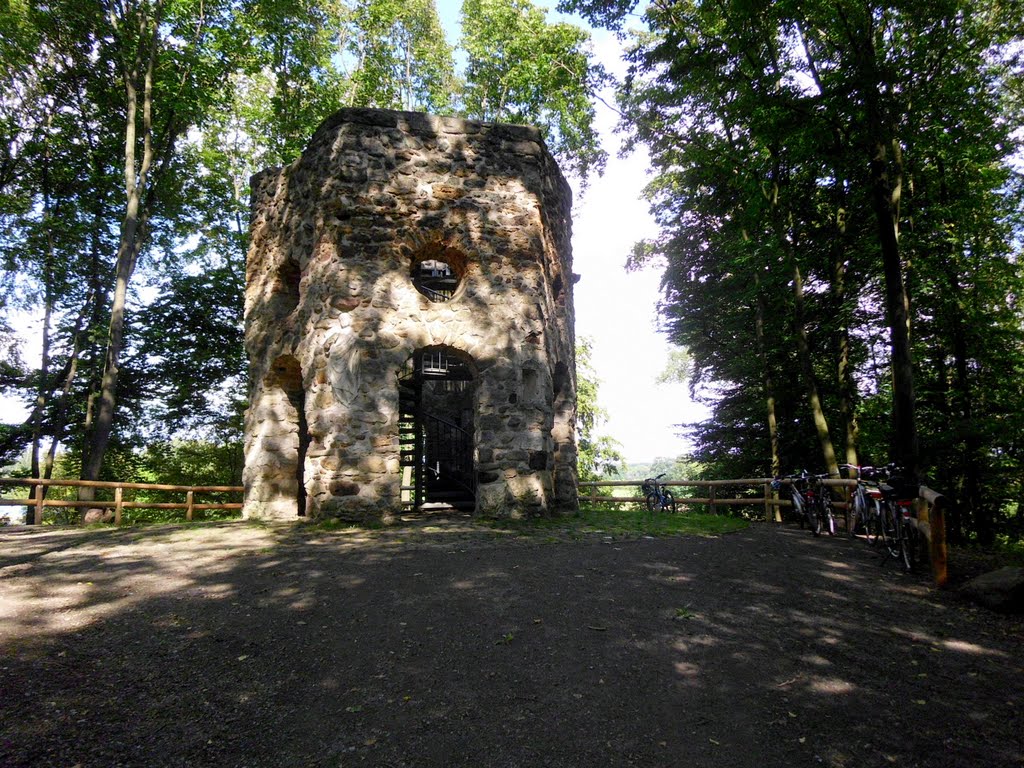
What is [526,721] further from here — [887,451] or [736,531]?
[887,451]

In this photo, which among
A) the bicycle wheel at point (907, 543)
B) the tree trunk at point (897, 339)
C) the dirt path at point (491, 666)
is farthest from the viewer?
the tree trunk at point (897, 339)

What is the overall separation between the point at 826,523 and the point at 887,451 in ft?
23.7

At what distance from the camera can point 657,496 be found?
13938 mm

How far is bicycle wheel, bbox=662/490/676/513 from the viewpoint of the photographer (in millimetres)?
13422

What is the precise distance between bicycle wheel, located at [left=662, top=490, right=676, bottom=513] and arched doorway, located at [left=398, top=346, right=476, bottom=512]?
16.6 ft

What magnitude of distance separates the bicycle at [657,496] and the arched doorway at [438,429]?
476 centimetres

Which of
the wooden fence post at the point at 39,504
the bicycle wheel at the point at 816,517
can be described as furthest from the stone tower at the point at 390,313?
the bicycle wheel at the point at 816,517

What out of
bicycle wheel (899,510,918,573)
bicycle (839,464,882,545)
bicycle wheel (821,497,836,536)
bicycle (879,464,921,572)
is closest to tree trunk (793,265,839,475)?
bicycle wheel (821,497,836,536)

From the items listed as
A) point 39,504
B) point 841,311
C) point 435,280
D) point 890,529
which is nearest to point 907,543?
point 890,529

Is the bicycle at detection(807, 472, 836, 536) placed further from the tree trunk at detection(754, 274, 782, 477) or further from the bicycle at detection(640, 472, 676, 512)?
the tree trunk at detection(754, 274, 782, 477)

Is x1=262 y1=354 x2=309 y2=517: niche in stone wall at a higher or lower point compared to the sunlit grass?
higher

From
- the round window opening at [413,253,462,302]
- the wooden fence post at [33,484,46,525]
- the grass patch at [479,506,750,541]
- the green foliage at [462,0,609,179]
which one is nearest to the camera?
the grass patch at [479,506,750,541]

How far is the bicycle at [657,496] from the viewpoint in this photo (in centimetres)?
→ 1352

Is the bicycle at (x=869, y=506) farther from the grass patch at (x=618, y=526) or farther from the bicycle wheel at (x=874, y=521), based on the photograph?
the grass patch at (x=618, y=526)
